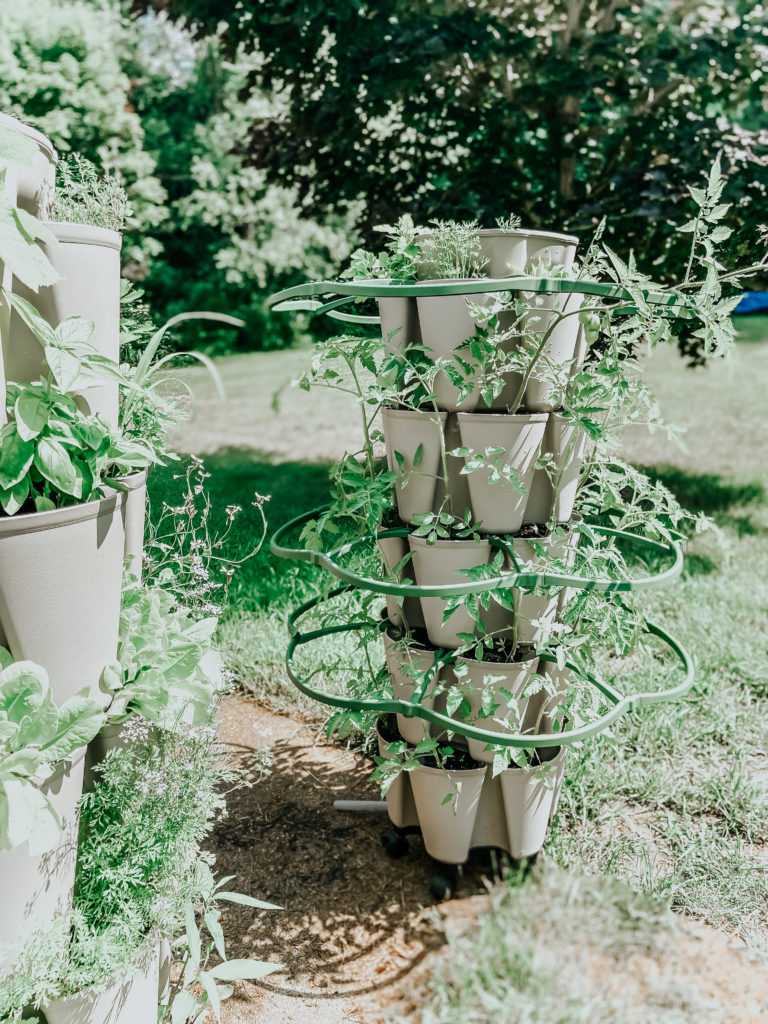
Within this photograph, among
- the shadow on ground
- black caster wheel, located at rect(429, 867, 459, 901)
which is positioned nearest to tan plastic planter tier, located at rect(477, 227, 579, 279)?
the shadow on ground

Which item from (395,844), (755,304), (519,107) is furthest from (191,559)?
(755,304)

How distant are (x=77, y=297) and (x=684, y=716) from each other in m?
1.96

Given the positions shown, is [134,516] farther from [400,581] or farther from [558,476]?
[558,476]

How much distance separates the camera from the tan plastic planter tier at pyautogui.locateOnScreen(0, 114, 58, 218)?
3.47ft

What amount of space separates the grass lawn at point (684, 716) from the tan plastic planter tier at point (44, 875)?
589 millimetres

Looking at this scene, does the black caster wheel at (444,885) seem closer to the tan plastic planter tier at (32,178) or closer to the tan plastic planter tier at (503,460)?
the tan plastic planter tier at (503,460)

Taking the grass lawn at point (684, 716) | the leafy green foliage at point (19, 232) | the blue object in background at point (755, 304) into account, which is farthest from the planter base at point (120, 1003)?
the blue object in background at point (755, 304)

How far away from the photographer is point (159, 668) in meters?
1.26

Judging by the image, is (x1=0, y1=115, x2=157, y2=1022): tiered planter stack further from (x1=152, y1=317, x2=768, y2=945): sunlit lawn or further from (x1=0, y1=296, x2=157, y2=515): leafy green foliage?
(x1=152, y1=317, x2=768, y2=945): sunlit lawn

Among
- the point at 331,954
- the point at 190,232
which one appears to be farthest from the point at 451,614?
the point at 190,232

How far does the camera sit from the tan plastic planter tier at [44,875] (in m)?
1.06

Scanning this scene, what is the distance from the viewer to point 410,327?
1.49 metres

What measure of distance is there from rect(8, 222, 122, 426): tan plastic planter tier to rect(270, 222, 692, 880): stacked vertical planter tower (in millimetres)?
387

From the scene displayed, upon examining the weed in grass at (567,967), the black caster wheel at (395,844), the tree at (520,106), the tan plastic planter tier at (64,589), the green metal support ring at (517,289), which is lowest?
the black caster wheel at (395,844)
